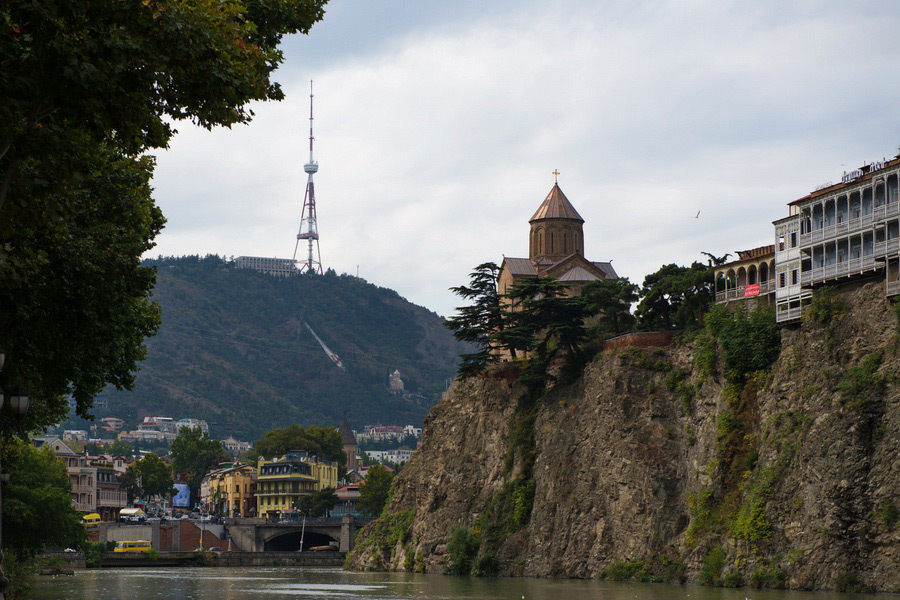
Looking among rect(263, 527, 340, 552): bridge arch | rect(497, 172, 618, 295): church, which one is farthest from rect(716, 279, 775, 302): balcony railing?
rect(263, 527, 340, 552): bridge arch

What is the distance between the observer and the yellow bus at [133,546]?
120812 mm

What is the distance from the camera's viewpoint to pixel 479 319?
3637 inches

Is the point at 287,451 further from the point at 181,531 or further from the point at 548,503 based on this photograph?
the point at 548,503

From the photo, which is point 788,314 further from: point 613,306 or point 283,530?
point 283,530

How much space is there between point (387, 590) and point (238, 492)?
389 feet

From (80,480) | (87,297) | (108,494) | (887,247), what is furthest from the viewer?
(108,494)

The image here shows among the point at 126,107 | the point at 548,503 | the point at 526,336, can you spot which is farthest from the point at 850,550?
the point at 126,107

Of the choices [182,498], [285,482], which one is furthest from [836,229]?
[182,498]

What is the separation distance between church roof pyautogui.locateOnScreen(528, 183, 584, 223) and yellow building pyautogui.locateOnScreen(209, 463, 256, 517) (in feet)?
254

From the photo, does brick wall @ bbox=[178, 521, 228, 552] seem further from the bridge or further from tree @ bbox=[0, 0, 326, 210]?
tree @ bbox=[0, 0, 326, 210]

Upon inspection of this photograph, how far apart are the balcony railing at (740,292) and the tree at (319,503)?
85.5 meters

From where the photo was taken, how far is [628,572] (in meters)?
70.4

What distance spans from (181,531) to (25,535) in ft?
232

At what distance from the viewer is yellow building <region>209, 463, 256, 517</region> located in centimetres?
17738
